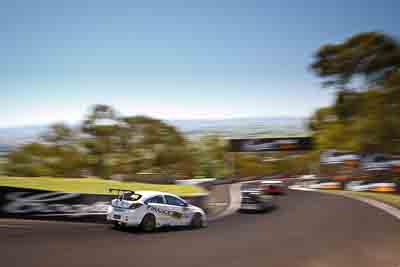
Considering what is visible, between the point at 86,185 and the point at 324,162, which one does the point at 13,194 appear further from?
the point at 324,162

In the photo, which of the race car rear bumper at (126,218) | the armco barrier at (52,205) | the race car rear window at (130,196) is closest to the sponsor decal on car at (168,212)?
the race car rear window at (130,196)

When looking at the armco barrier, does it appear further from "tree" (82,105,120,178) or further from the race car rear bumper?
"tree" (82,105,120,178)

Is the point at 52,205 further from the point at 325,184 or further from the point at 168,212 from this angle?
the point at 325,184

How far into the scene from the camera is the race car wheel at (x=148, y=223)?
13.2 m

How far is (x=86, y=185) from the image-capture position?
20344 mm

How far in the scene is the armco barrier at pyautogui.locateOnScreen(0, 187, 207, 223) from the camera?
1398 centimetres

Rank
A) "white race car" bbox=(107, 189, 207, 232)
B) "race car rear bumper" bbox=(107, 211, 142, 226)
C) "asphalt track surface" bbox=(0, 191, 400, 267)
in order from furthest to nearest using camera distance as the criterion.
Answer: "white race car" bbox=(107, 189, 207, 232) < "race car rear bumper" bbox=(107, 211, 142, 226) < "asphalt track surface" bbox=(0, 191, 400, 267)

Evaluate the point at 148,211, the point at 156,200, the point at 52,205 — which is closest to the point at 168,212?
the point at 156,200

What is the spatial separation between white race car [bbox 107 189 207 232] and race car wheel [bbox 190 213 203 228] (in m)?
0.10

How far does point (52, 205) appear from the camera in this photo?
47.5ft

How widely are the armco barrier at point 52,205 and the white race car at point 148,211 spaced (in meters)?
1.93

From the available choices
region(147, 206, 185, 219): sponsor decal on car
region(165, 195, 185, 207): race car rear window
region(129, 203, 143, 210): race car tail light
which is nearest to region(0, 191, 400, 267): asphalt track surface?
region(147, 206, 185, 219): sponsor decal on car

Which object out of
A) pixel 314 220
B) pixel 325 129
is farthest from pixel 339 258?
pixel 325 129

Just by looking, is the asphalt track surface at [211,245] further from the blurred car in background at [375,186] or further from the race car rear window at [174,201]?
the blurred car in background at [375,186]
